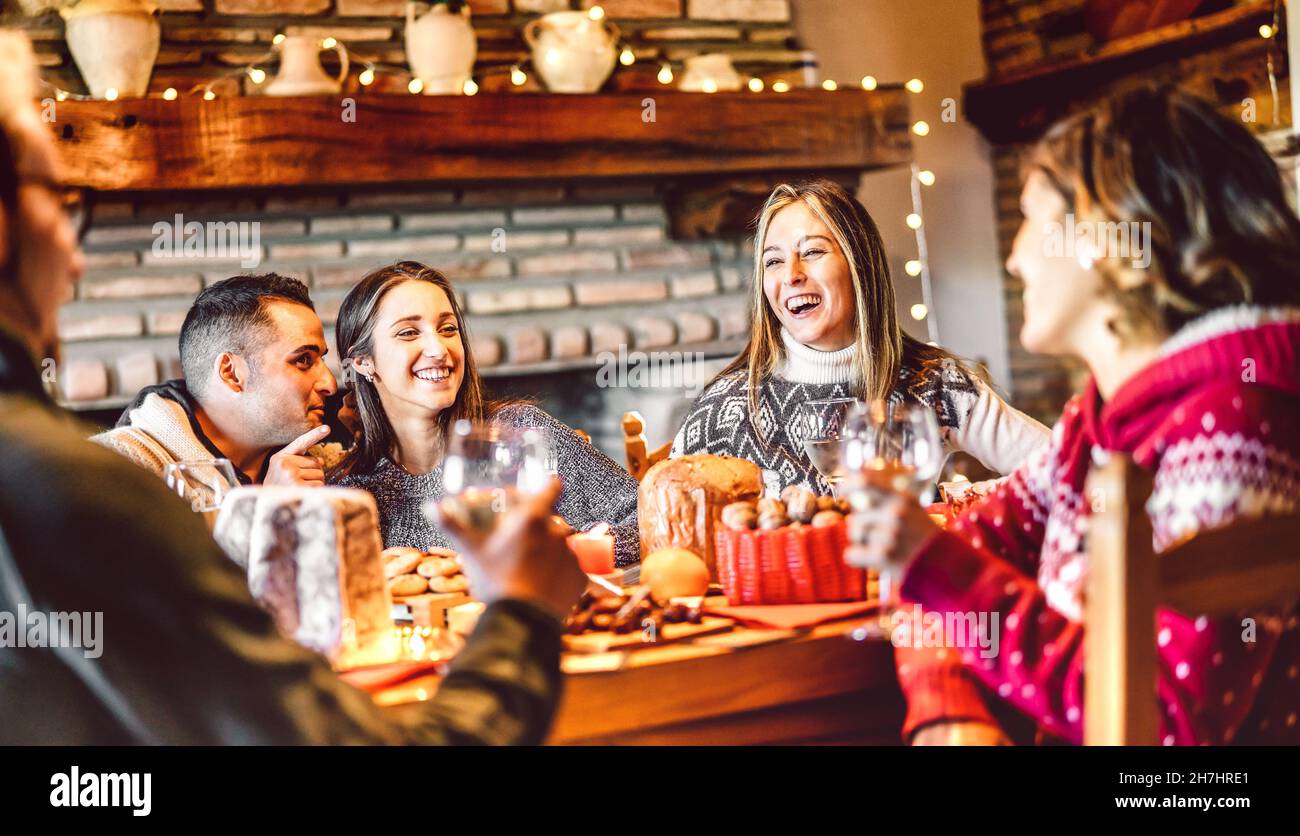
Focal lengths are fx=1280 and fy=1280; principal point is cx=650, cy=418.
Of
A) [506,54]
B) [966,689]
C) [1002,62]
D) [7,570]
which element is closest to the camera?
[7,570]

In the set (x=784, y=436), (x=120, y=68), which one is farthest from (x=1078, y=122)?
(x=120, y=68)

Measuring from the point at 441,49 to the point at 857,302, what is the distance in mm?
1491

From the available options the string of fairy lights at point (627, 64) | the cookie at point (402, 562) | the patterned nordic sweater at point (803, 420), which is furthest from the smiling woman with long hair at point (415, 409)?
the string of fairy lights at point (627, 64)

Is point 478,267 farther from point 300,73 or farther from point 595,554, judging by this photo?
point 595,554

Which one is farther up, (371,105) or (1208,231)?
(371,105)

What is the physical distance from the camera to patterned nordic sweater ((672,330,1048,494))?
2561 mm

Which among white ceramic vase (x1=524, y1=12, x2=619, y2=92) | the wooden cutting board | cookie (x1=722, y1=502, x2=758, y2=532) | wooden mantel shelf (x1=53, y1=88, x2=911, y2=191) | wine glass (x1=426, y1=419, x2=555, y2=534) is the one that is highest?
white ceramic vase (x1=524, y1=12, x2=619, y2=92)

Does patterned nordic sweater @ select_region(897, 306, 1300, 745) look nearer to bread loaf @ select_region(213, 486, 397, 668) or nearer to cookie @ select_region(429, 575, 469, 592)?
bread loaf @ select_region(213, 486, 397, 668)

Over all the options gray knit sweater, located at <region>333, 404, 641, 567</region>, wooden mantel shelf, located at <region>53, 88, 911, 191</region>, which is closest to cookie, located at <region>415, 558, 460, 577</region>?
gray knit sweater, located at <region>333, 404, 641, 567</region>

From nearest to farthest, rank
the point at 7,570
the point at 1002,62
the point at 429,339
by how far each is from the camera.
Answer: the point at 7,570, the point at 429,339, the point at 1002,62

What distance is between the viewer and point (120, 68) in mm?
3150

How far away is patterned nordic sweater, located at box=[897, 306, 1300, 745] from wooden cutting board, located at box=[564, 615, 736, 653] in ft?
1.08

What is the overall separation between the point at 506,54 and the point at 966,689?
9.10 feet
